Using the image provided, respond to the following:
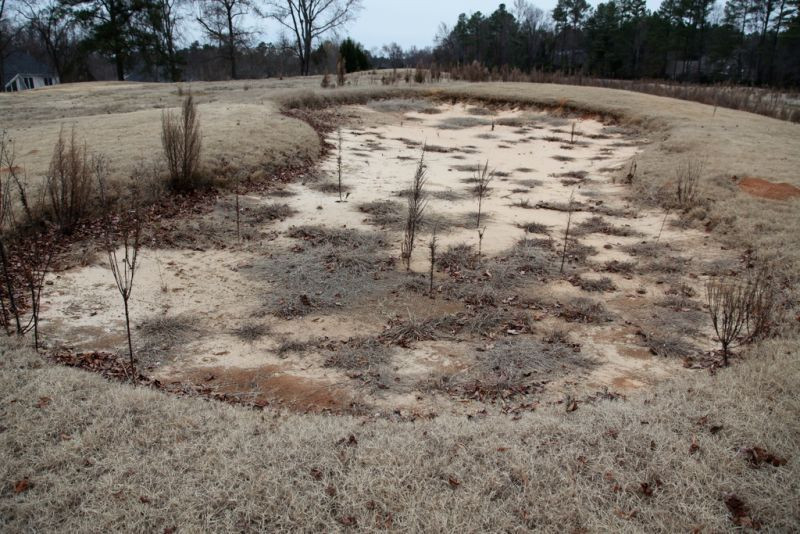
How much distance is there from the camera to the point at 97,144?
30.0 ft

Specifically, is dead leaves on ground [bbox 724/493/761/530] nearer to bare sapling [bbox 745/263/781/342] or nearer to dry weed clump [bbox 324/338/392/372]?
bare sapling [bbox 745/263/781/342]

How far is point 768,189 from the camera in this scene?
7.69 meters

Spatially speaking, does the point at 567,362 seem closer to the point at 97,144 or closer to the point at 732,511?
the point at 732,511

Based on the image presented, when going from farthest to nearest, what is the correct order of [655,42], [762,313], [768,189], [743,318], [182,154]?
[655,42]
[182,154]
[768,189]
[743,318]
[762,313]

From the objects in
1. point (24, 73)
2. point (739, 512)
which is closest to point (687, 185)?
point (739, 512)

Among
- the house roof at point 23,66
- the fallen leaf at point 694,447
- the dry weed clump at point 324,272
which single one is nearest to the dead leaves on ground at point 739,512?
the fallen leaf at point 694,447

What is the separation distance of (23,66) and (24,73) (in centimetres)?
103

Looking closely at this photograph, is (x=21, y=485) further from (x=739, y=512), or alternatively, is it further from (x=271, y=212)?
(x=271, y=212)

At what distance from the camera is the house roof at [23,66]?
40.5 metres

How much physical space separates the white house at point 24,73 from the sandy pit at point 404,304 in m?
43.9

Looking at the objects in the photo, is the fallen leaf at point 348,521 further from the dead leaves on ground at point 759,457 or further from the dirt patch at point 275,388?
the dead leaves on ground at point 759,457

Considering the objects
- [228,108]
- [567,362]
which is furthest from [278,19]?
[567,362]

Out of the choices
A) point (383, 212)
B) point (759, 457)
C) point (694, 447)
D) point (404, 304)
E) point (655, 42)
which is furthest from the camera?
point (655, 42)

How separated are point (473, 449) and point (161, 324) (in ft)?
→ 10.5
